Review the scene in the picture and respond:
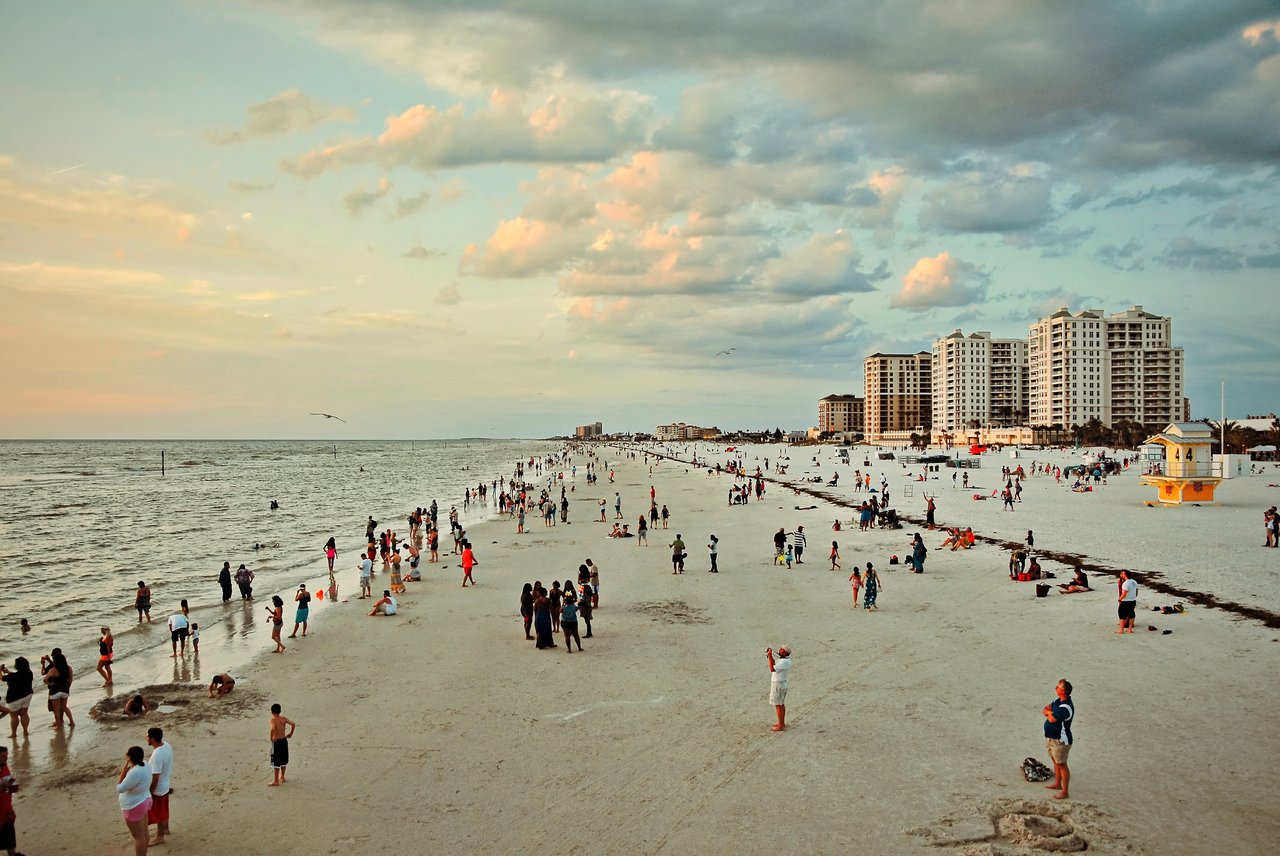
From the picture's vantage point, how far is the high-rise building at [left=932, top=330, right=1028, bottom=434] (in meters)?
176

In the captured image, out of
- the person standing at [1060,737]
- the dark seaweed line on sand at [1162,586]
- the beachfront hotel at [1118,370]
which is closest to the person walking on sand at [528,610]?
the person standing at [1060,737]

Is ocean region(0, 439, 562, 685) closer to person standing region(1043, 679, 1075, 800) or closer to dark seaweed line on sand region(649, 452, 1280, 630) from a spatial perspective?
person standing region(1043, 679, 1075, 800)

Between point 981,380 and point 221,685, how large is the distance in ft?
605

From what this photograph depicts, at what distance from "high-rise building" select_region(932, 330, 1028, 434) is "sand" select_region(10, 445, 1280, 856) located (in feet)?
537

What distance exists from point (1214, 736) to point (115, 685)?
18776 mm

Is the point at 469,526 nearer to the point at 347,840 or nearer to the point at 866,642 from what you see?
the point at 866,642

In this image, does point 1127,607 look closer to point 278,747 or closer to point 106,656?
point 278,747

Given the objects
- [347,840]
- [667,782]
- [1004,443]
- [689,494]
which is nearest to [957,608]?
[667,782]

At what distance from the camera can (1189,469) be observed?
134ft

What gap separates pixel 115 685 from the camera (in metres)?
15.1

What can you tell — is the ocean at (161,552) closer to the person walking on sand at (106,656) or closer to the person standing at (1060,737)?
the person walking on sand at (106,656)

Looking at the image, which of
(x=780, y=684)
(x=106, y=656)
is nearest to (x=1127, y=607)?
(x=780, y=684)

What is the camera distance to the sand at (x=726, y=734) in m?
8.77

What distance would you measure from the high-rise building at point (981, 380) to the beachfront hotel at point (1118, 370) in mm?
25468
